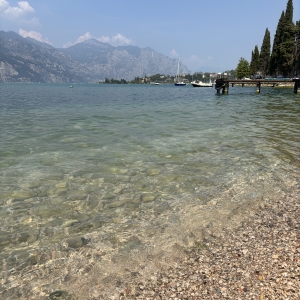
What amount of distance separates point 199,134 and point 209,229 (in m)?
10.5

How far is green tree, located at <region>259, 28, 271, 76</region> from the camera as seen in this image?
434 feet

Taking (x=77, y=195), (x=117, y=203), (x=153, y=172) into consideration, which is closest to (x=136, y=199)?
(x=117, y=203)

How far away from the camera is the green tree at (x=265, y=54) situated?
Answer: 434 feet

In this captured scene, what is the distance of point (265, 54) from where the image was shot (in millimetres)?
136875

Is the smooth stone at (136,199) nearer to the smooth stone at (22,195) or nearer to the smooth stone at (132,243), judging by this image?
the smooth stone at (132,243)

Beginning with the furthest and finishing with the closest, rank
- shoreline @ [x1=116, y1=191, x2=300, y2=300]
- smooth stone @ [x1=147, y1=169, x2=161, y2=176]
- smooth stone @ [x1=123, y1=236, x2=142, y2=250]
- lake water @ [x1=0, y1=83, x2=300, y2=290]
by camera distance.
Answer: smooth stone @ [x1=147, y1=169, x2=161, y2=176] < lake water @ [x1=0, y1=83, x2=300, y2=290] < smooth stone @ [x1=123, y1=236, x2=142, y2=250] < shoreline @ [x1=116, y1=191, x2=300, y2=300]

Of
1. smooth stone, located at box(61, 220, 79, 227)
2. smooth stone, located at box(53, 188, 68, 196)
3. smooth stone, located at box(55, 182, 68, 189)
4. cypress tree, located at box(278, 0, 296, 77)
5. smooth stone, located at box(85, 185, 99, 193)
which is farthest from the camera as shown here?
cypress tree, located at box(278, 0, 296, 77)

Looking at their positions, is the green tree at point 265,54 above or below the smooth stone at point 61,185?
above

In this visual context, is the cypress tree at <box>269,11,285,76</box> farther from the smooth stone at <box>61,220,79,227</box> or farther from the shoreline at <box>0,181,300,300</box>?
the smooth stone at <box>61,220,79,227</box>

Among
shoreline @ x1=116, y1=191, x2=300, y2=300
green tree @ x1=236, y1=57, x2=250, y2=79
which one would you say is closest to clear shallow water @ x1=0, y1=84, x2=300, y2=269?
shoreline @ x1=116, y1=191, x2=300, y2=300

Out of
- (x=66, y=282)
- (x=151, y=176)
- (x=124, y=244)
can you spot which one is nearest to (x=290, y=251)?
(x=124, y=244)

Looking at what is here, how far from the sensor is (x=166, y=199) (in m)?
6.85

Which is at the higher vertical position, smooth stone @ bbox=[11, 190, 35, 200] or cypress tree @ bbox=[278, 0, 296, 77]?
cypress tree @ bbox=[278, 0, 296, 77]

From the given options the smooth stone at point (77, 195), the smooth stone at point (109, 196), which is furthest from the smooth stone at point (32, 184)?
the smooth stone at point (109, 196)
